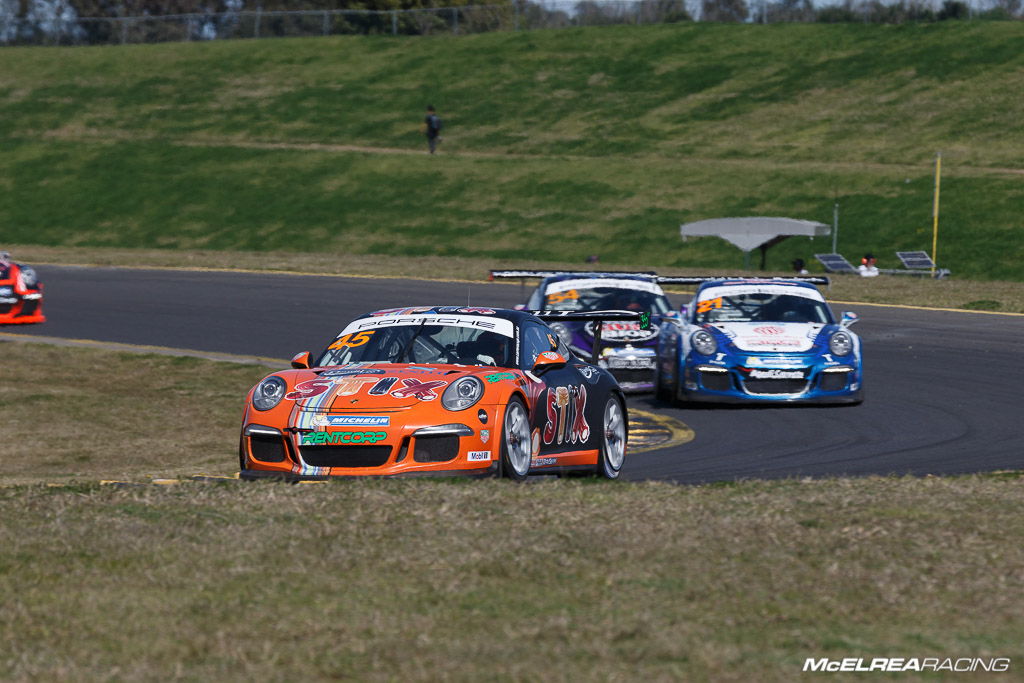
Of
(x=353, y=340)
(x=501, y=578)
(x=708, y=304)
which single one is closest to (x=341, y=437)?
(x=353, y=340)

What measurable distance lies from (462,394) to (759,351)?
6.90m

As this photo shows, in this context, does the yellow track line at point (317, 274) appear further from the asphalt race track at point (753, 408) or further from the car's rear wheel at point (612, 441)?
the car's rear wheel at point (612, 441)

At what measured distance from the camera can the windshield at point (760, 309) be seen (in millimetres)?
16766

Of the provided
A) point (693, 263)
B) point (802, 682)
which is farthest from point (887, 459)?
point (693, 263)

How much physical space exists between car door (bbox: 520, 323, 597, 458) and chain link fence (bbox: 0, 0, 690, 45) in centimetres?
6352

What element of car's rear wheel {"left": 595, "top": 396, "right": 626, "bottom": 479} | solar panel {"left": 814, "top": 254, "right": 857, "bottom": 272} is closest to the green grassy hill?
solar panel {"left": 814, "top": 254, "right": 857, "bottom": 272}

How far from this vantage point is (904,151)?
49.0 meters

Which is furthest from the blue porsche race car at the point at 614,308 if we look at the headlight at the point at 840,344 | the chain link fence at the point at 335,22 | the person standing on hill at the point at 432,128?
the chain link fence at the point at 335,22

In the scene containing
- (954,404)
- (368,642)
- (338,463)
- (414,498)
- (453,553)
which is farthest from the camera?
(954,404)

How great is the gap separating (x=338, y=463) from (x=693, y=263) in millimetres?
31559

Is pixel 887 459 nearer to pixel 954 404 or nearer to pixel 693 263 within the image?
pixel 954 404

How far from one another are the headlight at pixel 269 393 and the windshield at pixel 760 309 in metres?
7.71

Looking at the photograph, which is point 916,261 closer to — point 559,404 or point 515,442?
point 559,404

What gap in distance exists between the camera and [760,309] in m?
17.0
